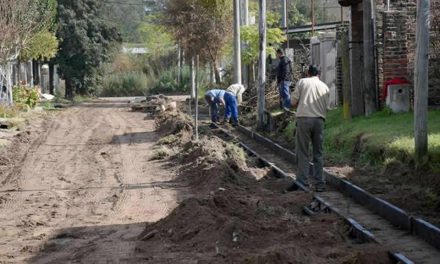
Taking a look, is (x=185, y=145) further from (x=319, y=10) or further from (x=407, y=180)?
(x=319, y=10)

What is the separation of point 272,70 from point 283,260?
23.6 m

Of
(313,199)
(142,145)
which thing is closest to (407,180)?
(313,199)

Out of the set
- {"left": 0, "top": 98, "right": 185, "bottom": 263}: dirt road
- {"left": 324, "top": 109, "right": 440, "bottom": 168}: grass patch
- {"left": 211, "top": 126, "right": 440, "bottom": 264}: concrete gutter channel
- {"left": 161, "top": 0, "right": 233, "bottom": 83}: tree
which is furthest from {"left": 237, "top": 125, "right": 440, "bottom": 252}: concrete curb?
{"left": 161, "top": 0, "right": 233, "bottom": 83}: tree

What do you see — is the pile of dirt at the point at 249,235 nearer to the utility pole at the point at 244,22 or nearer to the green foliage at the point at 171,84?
the utility pole at the point at 244,22

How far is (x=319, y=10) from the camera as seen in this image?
258ft

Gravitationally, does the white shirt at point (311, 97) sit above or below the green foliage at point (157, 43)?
below

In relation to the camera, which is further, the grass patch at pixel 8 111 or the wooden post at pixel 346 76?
the grass patch at pixel 8 111

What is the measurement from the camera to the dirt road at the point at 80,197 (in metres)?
9.15

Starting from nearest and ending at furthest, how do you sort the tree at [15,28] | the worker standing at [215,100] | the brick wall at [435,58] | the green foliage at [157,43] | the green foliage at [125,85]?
the brick wall at [435,58], the worker standing at [215,100], the tree at [15,28], the green foliage at [125,85], the green foliage at [157,43]

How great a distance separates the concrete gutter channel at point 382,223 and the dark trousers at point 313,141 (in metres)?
0.28

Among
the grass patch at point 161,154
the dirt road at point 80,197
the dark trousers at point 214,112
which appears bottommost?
the dirt road at point 80,197

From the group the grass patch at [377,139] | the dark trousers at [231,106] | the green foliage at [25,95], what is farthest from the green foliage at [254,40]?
the grass patch at [377,139]

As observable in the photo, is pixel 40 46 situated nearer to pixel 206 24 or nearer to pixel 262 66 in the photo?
pixel 206 24

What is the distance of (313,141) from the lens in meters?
13.0
